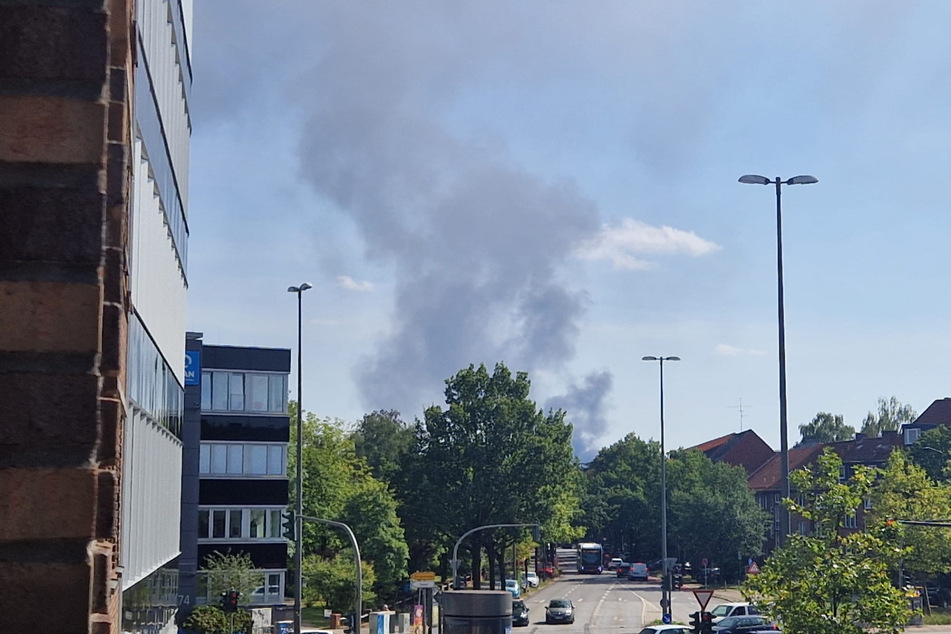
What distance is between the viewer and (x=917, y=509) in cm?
7125

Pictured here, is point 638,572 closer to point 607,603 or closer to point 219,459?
point 607,603

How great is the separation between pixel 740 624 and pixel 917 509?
28.5 meters

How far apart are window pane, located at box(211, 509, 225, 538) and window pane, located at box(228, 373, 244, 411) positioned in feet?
17.5

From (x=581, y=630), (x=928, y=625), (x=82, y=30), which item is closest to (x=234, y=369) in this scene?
(x=581, y=630)

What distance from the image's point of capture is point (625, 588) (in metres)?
105

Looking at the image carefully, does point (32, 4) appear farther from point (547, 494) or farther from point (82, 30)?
point (547, 494)

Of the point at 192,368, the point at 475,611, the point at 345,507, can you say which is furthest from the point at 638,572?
the point at 475,611

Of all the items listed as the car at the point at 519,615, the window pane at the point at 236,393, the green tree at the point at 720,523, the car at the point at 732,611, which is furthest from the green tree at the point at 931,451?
the window pane at the point at 236,393

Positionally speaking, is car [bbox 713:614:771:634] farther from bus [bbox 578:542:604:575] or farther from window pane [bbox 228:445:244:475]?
bus [bbox 578:542:604:575]

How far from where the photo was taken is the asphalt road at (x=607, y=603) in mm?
62938

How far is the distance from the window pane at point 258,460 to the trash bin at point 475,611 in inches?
2102

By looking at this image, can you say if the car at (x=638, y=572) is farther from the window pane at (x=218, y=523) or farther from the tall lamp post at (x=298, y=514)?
the tall lamp post at (x=298, y=514)

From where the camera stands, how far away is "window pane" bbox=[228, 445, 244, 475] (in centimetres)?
6362

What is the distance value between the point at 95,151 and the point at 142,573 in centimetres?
1679
